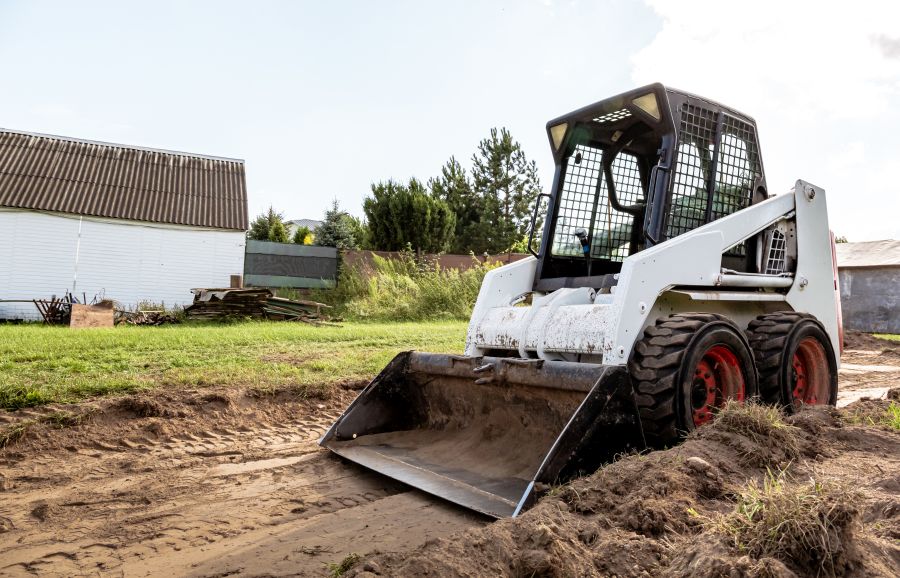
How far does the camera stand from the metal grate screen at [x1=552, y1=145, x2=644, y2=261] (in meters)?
6.45

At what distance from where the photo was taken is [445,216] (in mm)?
33000

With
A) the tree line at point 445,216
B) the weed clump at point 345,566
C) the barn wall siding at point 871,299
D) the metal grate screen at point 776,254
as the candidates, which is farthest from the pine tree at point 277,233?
the weed clump at point 345,566

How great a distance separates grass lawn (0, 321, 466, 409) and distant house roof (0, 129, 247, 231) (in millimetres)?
9805

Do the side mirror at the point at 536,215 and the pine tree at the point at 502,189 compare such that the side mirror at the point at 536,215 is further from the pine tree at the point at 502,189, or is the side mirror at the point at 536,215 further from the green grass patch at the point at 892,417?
the pine tree at the point at 502,189

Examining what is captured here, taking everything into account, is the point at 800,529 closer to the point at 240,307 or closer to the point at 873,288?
the point at 240,307

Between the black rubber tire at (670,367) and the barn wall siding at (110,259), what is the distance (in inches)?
775

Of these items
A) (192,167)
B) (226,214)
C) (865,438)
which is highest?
(192,167)

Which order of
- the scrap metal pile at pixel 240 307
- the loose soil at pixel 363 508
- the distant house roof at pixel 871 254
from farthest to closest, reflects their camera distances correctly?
1. the distant house roof at pixel 871 254
2. the scrap metal pile at pixel 240 307
3. the loose soil at pixel 363 508

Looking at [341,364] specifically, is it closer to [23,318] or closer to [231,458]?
[231,458]

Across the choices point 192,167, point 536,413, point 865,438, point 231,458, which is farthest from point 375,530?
point 192,167

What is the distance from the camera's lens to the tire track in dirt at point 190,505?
11.3 feet

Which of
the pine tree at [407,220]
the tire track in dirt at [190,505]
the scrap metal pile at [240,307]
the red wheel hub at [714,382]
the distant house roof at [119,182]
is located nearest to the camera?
the tire track in dirt at [190,505]

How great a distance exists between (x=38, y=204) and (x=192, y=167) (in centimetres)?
553

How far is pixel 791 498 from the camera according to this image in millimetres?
2707
